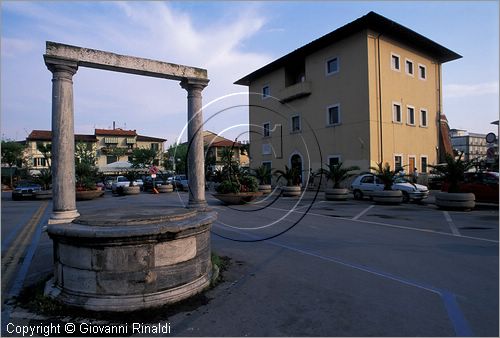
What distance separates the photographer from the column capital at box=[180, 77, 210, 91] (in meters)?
7.11

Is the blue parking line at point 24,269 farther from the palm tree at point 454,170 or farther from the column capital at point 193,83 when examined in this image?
the palm tree at point 454,170

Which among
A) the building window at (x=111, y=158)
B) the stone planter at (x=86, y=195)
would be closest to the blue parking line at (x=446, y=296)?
the stone planter at (x=86, y=195)

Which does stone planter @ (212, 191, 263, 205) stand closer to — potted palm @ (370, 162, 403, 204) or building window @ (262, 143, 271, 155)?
potted palm @ (370, 162, 403, 204)

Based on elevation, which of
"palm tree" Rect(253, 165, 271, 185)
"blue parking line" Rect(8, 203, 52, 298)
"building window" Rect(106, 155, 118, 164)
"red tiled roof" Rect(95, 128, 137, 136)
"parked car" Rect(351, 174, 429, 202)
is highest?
"red tiled roof" Rect(95, 128, 137, 136)

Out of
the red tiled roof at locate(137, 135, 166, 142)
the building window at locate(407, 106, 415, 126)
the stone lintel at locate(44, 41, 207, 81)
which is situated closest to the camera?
the stone lintel at locate(44, 41, 207, 81)

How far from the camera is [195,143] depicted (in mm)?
7023

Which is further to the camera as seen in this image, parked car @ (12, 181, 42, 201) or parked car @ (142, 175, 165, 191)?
parked car @ (142, 175, 165, 191)

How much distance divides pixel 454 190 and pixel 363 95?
438 inches

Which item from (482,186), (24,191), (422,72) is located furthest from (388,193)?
(24,191)

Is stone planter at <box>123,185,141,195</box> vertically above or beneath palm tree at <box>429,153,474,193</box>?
beneath

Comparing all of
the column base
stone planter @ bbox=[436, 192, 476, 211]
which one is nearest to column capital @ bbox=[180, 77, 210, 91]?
the column base

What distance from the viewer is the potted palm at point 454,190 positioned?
13.8 meters

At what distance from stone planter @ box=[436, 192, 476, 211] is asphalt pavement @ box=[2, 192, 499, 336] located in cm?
402

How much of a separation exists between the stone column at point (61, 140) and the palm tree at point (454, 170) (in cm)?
1453
